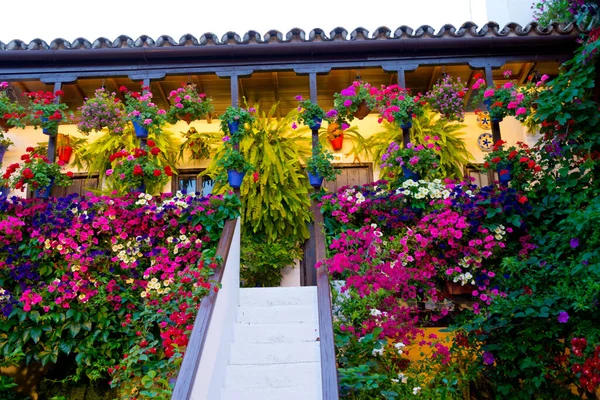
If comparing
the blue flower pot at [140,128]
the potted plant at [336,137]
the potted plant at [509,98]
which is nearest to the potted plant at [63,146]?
the blue flower pot at [140,128]

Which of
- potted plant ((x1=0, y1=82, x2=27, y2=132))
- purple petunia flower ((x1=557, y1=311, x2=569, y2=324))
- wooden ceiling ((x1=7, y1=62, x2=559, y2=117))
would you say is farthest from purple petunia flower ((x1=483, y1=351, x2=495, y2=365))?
potted plant ((x1=0, y1=82, x2=27, y2=132))

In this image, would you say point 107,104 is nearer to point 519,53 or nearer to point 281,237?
point 281,237

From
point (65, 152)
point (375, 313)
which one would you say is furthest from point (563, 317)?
point (65, 152)

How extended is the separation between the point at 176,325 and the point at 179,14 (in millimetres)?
8443

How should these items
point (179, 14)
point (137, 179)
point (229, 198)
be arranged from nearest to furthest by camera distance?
1. point (229, 198)
2. point (137, 179)
3. point (179, 14)

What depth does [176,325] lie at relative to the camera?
4242 mm

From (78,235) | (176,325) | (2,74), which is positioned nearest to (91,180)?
(2,74)

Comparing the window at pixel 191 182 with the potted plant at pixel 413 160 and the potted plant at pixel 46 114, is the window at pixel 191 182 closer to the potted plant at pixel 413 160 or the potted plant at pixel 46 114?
the potted plant at pixel 46 114

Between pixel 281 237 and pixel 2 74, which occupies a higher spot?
pixel 2 74

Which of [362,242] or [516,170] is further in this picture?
[516,170]

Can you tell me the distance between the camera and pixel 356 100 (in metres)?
6.46

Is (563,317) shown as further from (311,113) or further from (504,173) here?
(311,113)

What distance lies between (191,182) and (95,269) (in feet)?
9.25

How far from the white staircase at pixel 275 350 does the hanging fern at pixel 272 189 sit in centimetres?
149
